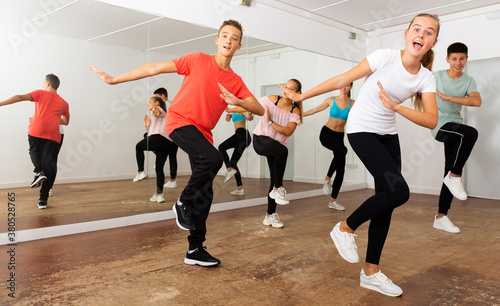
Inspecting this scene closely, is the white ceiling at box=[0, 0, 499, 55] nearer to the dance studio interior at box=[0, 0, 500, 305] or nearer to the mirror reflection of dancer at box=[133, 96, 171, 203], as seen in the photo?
the dance studio interior at box=[0, 0, 500, 305]

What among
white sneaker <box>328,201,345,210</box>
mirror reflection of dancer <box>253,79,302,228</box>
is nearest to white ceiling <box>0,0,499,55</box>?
mirror reflection of dancer <box>253,79,302,228</box>

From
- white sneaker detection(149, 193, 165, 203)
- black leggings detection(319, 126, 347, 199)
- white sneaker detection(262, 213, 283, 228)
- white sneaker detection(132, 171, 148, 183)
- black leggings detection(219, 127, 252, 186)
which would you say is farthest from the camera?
black leggings detection(219, 127, 252, 186)

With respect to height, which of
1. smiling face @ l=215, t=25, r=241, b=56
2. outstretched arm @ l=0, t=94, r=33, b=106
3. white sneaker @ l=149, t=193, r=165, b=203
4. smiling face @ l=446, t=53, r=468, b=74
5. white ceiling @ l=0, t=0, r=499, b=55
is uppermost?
white ceiling @ l=0, t=0, r=499, b=55

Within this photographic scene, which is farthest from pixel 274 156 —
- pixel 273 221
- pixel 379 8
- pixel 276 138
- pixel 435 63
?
pixel 435 63

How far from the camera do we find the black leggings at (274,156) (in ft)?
11.8

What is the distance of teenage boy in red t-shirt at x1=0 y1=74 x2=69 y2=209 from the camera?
3.22 metres

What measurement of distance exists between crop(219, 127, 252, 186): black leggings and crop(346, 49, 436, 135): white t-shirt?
282 cm

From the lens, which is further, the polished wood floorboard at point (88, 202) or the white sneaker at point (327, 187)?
the white sneaker at point (327, 187)

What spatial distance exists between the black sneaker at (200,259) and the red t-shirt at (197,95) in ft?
2.46

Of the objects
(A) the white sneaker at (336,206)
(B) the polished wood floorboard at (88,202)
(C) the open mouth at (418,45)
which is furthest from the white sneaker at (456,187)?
(B) the polished wood floorboard at (88,202)

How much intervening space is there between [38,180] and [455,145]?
12.2 feet

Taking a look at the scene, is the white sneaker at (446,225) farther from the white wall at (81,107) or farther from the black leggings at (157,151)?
the black leggings at (157,151)

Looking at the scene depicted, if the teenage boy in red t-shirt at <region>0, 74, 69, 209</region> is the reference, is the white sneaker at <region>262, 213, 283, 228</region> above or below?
below

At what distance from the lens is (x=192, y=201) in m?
2.35
